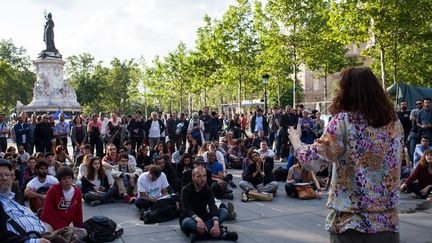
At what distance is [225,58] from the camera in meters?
30.7

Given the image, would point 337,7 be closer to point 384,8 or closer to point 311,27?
point 384,8

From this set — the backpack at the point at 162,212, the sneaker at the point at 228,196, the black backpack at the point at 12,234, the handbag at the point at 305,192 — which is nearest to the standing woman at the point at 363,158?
the black backpack at the point at 12,234

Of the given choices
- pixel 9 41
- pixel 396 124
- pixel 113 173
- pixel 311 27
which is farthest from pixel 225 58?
pixel 9 41

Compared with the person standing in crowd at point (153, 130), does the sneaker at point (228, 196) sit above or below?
below

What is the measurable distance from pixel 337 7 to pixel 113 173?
1500cm

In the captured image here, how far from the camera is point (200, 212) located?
5945mm

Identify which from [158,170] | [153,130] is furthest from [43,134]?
[158,170]

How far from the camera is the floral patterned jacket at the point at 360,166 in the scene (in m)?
2.24

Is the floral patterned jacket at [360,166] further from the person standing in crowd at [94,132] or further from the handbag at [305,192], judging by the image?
the person standing in crowd at [94,132]

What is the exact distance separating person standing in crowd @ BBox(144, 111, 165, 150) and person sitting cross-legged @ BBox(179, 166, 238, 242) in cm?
860

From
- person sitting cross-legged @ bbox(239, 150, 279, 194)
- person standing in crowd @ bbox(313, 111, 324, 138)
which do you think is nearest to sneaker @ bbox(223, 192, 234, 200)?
person sitting cross-legged @ bbox(239, 150, 279, 194)

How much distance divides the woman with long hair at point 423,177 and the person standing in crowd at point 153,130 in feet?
28.6

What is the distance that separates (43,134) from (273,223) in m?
9.62

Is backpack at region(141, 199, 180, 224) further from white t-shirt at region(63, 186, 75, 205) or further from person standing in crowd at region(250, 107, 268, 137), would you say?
person standing in crowd at region(250, 107, 268, 137)
